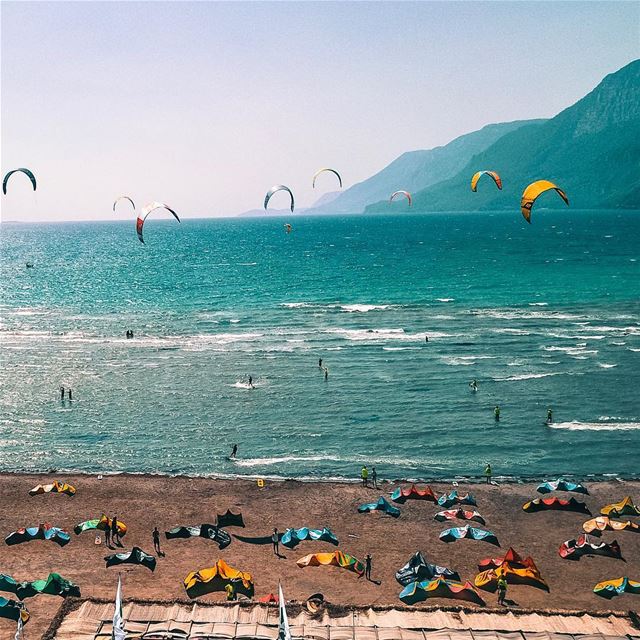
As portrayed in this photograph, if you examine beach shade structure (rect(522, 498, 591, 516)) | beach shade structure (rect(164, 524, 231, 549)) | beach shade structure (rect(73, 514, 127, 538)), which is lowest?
beach shade structure (rect(522, 498, 591, 516))

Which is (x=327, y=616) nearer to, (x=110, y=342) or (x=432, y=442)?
(x=432, y=442)

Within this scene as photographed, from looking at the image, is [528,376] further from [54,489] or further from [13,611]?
[13,611]

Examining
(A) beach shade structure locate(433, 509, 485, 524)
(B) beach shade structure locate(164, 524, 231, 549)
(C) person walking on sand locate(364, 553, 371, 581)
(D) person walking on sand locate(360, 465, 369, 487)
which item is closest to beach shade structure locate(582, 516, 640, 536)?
(A) beach shade structure locate(433, 509, 485, 524)

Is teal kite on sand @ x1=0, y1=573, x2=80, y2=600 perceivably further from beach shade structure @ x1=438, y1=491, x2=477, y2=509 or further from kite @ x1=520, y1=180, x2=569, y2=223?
kite @ x1=520, y1=180, x2=569, y2=223

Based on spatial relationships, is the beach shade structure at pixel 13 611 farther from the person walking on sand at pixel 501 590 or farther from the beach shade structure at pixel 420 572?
the person walking on sand at pixel 501 590

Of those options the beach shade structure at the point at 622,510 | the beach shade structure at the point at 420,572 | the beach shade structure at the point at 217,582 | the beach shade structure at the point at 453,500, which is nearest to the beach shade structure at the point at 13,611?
the beach shade structure at the point at 217,582

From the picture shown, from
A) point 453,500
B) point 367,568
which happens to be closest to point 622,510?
point 453,500
